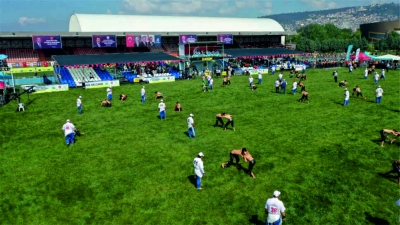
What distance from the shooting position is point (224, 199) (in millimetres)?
11273

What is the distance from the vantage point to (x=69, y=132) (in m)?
16.4

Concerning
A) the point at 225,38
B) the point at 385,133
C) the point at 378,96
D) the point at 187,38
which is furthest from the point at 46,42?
the point at 385,133

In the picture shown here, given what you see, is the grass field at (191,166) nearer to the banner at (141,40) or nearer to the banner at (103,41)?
the banner at (103,41)

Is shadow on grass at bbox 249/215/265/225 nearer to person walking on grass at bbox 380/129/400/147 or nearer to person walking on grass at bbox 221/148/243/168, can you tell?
person walking on grass at bbox 221/148/243/168

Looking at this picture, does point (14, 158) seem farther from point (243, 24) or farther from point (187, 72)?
point (243, 24)

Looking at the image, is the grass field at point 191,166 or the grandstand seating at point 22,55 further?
the grandstand seating at point 22,55

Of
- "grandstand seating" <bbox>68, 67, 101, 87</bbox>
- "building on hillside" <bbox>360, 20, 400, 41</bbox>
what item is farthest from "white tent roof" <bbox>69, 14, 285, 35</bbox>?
"building on hillside" <bbox>360, 20, 400, 41</bbox>

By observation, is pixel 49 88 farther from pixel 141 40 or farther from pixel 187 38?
pixel 187 38

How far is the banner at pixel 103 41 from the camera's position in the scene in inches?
1952

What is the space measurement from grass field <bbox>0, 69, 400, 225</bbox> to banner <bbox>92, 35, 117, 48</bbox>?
26.9 m

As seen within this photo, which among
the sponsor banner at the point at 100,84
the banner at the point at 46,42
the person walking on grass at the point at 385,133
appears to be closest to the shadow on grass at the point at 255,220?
the person walking on grass at the point at 385,133

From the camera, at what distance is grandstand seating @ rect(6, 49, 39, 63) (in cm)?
4891

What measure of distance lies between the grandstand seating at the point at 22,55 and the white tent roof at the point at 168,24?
1018 centimetres

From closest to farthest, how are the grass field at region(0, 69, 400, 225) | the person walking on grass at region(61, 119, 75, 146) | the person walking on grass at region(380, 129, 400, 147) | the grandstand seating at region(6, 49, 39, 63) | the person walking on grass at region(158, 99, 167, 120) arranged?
the grass field at region(0, 69, 400, 225)
the person walking on grass at region(380, 129, 400, 147)
the person walking on grass at region(61, 119, 75, 146)
the person walking on grass at region(158, 99, 167, 120)
the grandstand seating at region(6, 49, 39, 63)
